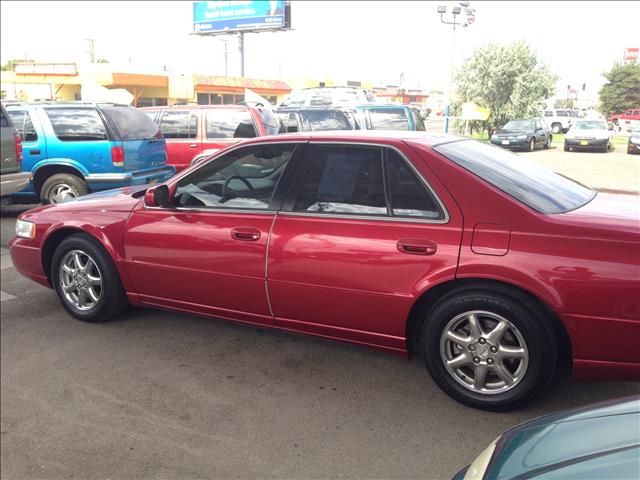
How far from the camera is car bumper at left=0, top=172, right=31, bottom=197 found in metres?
7.66

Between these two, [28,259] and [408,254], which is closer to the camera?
[408,254]

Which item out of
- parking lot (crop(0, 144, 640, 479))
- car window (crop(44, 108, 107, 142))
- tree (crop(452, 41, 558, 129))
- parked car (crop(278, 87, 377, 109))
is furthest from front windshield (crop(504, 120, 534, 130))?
parked car (crop(278, 87, 377, 109))

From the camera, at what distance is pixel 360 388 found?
11.5 feet

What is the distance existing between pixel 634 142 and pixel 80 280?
421cm

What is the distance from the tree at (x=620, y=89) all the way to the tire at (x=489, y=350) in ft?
5.83

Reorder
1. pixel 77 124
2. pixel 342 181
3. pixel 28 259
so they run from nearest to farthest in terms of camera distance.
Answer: pixel 342 181 → pixel 28 259 → pixel 77 124

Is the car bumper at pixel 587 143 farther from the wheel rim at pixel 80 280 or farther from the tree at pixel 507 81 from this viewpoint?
the wheel rim at pixel 80 280

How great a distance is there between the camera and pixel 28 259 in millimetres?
4879

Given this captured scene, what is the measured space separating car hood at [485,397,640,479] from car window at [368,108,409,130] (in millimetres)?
10116

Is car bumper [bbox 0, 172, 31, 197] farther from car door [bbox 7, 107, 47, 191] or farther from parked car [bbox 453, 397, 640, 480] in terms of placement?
parked car [bbox 453, 397, 640, 480]

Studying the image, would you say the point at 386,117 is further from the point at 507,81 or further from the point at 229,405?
the point at 229,405

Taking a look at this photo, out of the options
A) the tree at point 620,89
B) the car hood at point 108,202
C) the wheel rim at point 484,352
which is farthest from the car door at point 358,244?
the tree at point 620,89

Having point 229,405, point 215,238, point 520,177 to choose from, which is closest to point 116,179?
point 215,238

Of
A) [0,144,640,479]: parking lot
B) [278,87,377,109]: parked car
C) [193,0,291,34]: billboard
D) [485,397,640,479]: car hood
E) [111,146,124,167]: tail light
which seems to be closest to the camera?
[485,397,640,479]: car hood
